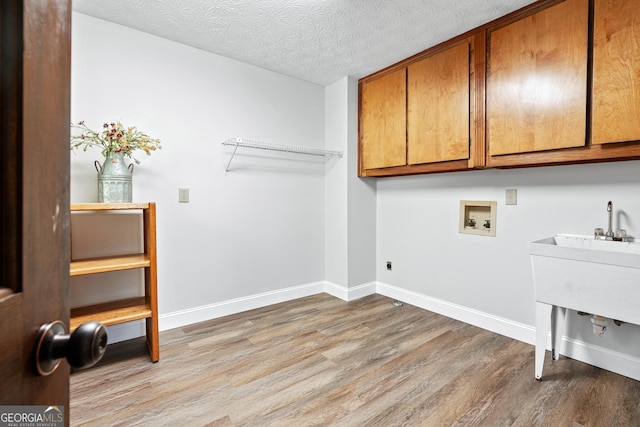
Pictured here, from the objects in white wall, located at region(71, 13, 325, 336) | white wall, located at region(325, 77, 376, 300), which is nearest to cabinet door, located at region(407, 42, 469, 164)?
white wall, located at region(325, 77, 376, 300)

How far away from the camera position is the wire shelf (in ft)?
8.64

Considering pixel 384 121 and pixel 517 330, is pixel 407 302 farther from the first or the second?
pixel 384 121

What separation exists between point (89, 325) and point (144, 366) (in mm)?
1886

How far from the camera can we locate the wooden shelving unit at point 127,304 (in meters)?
1.83

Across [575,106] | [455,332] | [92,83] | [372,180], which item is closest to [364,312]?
[455,332]

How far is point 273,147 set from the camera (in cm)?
287

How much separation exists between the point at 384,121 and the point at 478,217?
46.9 inches

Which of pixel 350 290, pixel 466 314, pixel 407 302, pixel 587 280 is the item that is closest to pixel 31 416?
pixel 587 280

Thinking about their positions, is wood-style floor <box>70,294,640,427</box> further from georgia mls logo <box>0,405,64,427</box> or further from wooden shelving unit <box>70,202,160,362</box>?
georgia mls logo <box>0,405,64,427</box>

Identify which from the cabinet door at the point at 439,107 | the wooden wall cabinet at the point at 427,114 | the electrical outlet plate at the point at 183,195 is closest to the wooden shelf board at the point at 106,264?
the electrical outlet plate at the point at 183,195

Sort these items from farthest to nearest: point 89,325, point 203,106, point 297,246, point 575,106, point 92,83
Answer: point 297,246 → point 203,106 → point 92,83 → point 575,106 → point 89,325

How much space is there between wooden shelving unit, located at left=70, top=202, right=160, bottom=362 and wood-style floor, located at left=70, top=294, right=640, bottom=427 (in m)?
0.29

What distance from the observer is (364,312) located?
2.80m

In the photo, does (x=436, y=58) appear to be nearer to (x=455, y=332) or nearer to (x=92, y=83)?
(x=455, y=332)
